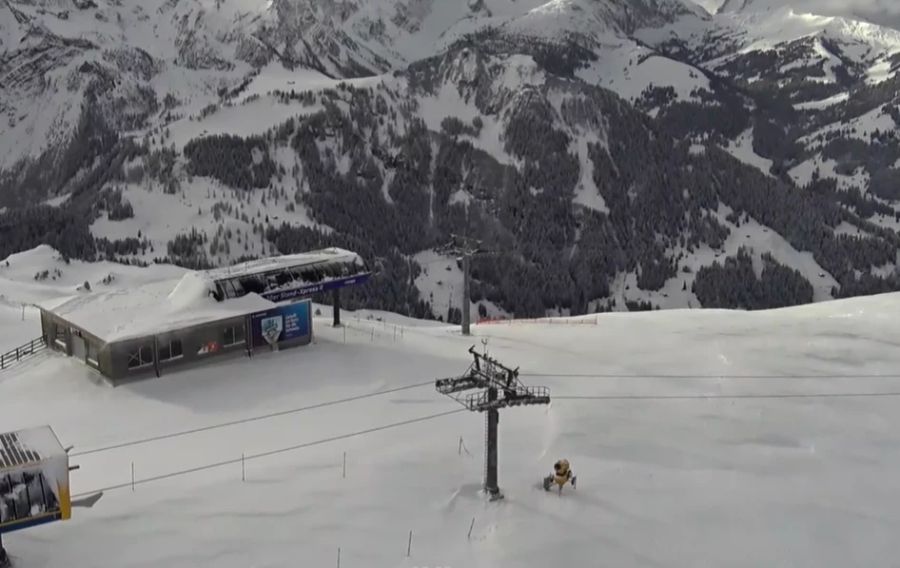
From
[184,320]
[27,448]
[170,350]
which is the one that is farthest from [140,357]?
[27,448]

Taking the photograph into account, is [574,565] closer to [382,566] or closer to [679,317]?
[382,566]

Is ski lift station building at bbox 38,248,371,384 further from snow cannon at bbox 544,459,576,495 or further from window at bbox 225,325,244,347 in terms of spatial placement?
snow cannon at bbox 544,459,576,495

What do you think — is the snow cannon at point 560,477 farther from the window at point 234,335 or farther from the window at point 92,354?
the window at point 92,354

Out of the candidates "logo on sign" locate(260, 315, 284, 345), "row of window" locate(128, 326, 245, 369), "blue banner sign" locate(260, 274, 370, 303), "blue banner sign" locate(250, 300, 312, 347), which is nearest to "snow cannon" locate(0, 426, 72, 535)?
"row of window" locate(128, 326, 245, 369)

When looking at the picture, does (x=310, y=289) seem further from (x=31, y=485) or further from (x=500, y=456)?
(x=31, y=485)

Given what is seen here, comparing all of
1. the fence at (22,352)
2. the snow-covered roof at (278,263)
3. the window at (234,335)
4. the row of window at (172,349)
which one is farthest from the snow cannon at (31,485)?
the snow-covered roof at (278,263)
